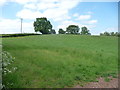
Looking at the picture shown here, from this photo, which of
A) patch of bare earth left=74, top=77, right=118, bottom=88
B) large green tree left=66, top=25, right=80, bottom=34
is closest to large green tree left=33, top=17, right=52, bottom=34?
large green tree left=66, top=25, right=80, bottom=34

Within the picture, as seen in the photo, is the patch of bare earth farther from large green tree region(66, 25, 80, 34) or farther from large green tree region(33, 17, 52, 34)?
large green tree region(66, 25, 80, 34)

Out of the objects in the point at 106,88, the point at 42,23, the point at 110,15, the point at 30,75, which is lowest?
the point at 106,88

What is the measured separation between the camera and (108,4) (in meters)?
8.87

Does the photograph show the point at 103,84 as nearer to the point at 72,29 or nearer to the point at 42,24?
the point at 42,24

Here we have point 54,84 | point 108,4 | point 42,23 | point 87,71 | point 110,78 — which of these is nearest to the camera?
point 54,84

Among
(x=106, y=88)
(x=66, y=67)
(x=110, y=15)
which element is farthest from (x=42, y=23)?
(x=106, y=88)

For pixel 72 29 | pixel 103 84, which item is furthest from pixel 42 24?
pixel 103 84

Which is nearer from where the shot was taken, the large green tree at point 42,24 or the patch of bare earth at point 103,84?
the patch of bare earth at point 103,84

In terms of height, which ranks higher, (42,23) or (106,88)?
(42,23)

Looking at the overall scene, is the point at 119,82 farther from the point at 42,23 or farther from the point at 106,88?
the point at 42,23

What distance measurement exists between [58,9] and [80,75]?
211 inches

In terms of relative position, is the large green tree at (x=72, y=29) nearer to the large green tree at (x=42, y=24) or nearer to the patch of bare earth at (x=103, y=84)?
the large green tree at (x=42, y=24)

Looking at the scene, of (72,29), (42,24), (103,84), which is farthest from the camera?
(72,29)

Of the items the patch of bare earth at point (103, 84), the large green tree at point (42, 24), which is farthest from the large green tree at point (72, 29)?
the patch of bare earth at point (103, 84)
